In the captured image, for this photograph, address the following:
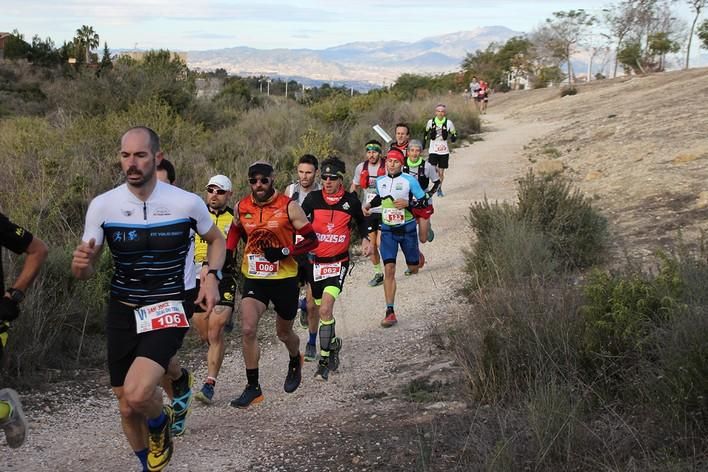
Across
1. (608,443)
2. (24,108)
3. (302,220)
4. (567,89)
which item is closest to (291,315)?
(302,220)

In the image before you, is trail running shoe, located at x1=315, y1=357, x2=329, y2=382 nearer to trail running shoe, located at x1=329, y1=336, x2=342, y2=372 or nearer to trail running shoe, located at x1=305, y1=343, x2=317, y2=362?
trail running shoe, located at x1=329, y1=336, x2=342, y2=372

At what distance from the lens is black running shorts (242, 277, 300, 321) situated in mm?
6484

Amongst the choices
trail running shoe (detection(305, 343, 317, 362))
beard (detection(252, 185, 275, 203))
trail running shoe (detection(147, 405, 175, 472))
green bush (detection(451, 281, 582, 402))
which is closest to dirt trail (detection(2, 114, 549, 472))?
trail running shoe (detection(305, 343, 317, 362))

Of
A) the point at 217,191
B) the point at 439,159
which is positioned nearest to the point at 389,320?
the point at 217,191

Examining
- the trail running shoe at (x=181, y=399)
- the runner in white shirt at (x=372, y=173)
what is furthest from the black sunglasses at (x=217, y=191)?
the runner in white shirt at (x=372, y=173)

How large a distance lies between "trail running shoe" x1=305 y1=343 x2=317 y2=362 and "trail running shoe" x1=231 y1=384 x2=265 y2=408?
1373 mm

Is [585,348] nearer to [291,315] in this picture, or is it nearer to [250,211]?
[291,315]

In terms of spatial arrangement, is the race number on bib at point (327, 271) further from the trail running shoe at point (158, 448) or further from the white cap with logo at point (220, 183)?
the trail running shoe at point (158, 448)

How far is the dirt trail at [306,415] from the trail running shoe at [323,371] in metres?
0.07

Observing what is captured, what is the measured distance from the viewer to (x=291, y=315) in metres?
6.60

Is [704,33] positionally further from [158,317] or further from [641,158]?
[158,317]

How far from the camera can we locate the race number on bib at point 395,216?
8977 millimetres

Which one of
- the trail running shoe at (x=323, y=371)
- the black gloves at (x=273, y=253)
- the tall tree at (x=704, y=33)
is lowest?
the trail running shoe at (x=323, y=371)

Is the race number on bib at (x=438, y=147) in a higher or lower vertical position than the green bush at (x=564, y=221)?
higher
